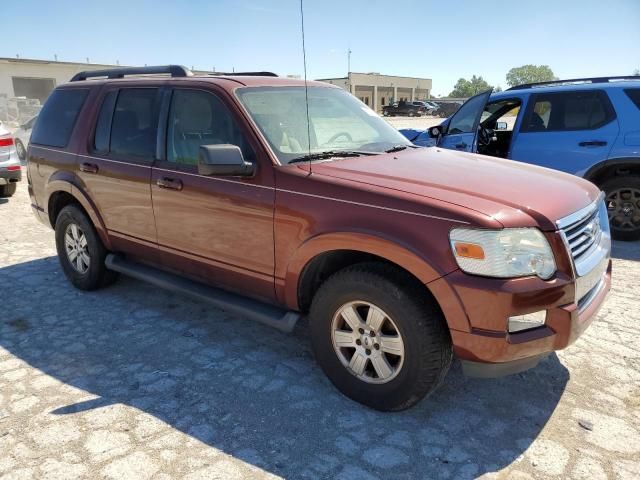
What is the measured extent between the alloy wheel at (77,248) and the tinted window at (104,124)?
875mm

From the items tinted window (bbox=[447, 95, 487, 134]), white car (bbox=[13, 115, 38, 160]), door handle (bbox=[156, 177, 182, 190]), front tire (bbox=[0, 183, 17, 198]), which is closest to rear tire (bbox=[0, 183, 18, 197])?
front tire (bbox=[0, 183, 17, 198])

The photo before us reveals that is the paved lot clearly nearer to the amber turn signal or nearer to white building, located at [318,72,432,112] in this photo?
the amber turn signal

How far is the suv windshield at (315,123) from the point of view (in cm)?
341

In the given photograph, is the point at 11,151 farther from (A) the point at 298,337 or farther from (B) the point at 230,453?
(B) the point at 230,453

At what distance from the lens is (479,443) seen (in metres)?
2.73

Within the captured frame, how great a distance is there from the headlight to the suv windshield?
1.31 m

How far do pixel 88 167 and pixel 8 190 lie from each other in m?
6.41

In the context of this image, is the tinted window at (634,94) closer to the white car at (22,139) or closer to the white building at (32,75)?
the white car at (22,139)

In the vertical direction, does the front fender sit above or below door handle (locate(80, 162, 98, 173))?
below

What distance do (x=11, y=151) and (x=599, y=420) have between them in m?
9.64

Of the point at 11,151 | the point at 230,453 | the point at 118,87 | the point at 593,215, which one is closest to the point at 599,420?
the point at 593,215

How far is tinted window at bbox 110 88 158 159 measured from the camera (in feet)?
13.2

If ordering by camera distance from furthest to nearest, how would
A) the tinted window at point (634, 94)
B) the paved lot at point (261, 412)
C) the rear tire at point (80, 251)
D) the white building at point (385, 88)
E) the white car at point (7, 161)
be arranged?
the white building at point (385, 88) → the white car at point (7, 161) → the tinted window at point (634, 94) → the rear tire at point (80, 251) → the paved lot at point (261, 412)

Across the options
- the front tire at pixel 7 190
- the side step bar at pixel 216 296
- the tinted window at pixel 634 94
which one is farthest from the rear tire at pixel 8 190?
the tinted window at pixel 634 94
